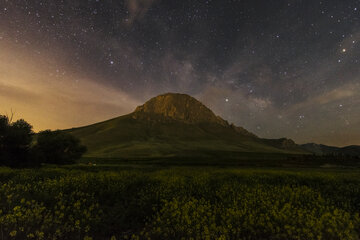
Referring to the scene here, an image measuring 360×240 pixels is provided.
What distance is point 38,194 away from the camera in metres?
9.61

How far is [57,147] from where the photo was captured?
4744 centimetres

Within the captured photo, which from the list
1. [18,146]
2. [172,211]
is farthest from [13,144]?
[172,211]

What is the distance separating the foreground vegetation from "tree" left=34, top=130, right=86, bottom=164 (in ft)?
118

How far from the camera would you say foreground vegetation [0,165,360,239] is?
599 cm

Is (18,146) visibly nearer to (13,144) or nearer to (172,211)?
(13,144)

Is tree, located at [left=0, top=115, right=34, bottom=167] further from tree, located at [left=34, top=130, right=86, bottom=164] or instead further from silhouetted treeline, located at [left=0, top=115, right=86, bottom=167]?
tree, located at [left=34, top=130, right=86, bottom=164]

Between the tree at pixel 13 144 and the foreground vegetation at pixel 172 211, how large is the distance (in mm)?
26853

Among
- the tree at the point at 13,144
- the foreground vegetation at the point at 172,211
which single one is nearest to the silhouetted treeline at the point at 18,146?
the tree at the point at 13,144

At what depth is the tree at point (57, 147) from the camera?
45812mm

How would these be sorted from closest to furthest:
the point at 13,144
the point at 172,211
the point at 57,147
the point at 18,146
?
1. the point at 172,211
2. the point at 13,144
3. the point at 18,146
4. the point at 57,147

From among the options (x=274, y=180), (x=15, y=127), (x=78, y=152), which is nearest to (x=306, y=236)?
(x=274, y=180)

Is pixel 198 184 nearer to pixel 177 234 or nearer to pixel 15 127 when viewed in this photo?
pixel 177 234

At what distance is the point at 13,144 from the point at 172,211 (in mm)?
43489

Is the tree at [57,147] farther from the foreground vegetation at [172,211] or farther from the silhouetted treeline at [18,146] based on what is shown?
the foreground vegetation at [172,211]
